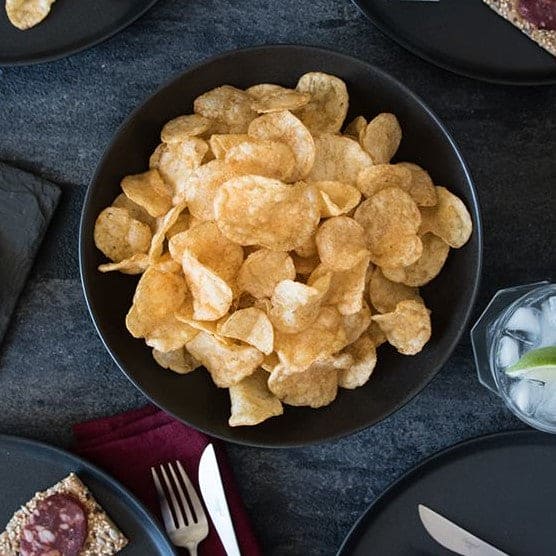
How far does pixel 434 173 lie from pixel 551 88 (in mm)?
243

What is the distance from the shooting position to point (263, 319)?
3.75ft

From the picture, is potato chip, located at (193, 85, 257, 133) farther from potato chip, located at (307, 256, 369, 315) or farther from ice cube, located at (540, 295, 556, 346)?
ice cube, located at (540, 295, 556, 346)

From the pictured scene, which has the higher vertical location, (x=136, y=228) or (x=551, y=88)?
(x=551, y=88)

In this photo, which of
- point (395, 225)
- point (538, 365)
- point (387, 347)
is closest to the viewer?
point (538, 365)

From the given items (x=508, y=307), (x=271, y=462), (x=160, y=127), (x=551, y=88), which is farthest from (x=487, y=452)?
(x=160, y=127)

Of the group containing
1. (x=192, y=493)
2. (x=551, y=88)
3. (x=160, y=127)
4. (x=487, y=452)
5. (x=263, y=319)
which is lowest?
(x=192, y=493)

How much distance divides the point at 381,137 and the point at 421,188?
84 millimetres

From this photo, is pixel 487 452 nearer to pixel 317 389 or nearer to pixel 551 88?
pixel 317 389

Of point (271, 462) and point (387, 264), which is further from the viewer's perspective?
point (271, 462)

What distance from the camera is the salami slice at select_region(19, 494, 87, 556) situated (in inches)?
49.3

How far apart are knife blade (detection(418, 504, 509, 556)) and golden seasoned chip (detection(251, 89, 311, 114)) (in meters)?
0.58

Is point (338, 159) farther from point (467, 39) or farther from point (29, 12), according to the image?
point (29, 12)

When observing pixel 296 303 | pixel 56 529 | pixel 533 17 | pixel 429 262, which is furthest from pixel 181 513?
pixel 533 17

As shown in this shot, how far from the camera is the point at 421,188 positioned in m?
1.19
